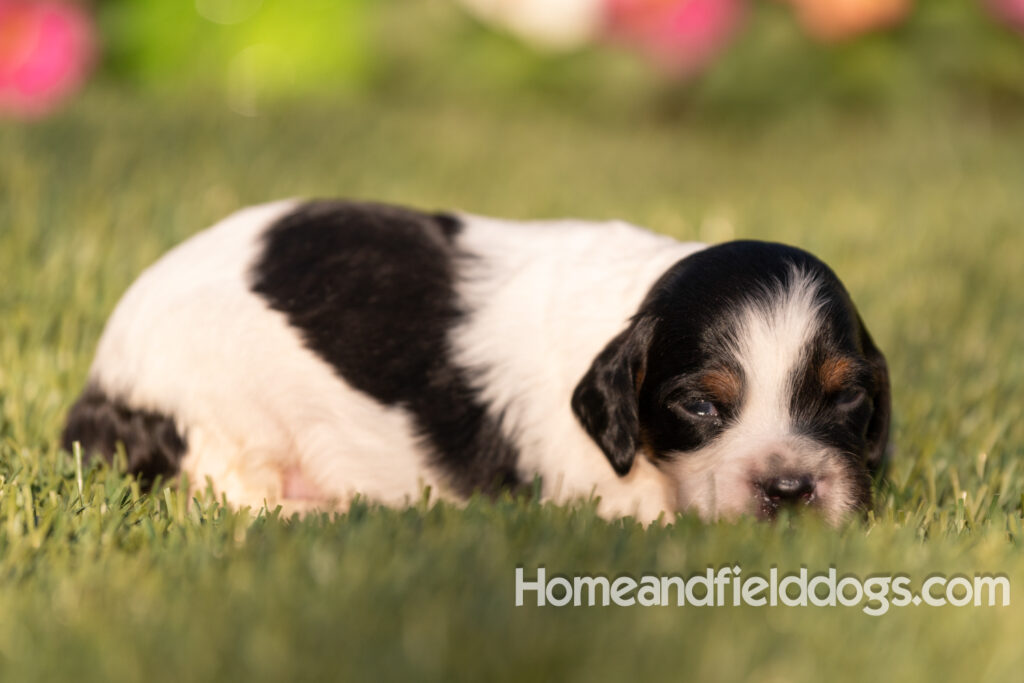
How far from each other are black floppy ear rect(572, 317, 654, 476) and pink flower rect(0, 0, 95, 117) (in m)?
6.91

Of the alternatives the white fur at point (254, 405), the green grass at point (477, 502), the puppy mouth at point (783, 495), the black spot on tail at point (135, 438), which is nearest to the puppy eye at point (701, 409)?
the puppy mouth at point (783, 495)

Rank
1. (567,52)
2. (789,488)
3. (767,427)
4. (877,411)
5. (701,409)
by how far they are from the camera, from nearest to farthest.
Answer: (789,488) < (767,427) < (701,409) < (877,411) < (567,52)

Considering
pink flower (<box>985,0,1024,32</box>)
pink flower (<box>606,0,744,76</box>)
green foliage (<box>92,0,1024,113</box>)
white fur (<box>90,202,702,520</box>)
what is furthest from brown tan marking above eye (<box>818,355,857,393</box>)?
pink flower (<box>985,0,1024,32</box>)

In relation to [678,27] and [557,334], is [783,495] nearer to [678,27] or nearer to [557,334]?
[557,334]

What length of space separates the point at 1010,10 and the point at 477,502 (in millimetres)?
7600

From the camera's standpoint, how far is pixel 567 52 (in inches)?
434

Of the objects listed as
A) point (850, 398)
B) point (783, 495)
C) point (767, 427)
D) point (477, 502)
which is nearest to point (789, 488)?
point (783, 495)

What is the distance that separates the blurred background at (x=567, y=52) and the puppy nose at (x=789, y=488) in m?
6.44

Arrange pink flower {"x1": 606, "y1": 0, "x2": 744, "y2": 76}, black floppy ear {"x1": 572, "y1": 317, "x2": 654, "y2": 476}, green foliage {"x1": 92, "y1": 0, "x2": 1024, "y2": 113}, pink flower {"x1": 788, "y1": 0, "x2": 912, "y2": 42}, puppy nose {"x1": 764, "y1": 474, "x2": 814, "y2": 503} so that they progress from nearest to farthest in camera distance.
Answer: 1. puppy nose {"x1": 764, "y1": 474, "x2": 814, "y2": 503}
2. black floppy ear {"x1": 572, "y1": 317, "x2": 654, "y2": 476}
3. pink flower {"x1": 788, "y1": 0, "x2": 912, "y2": 42}
4. pink flower {"x1": 606, "y1": 0, "x2": 744, "y2": 76}
5. green foliage {"x1": 92, "y1": 0, "x2": 1024, "y2": 113}

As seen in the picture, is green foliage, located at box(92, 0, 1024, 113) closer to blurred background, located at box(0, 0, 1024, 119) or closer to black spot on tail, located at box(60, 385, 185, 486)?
blurred background, located at box(0, 0, 1024, 119)

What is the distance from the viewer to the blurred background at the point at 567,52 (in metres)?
9.27

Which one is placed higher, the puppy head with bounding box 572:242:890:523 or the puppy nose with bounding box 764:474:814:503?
the puppy head with bounding box 572:242:890:523

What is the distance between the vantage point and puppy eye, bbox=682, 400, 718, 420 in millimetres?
3340

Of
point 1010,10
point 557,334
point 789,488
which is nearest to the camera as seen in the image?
point 789,488
